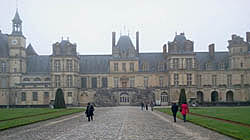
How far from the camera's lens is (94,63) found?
2456 inches

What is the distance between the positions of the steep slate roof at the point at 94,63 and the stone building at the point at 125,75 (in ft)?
0.59

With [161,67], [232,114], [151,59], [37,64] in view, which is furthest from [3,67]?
[232,114]

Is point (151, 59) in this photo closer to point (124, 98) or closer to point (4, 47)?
point (124, 98)

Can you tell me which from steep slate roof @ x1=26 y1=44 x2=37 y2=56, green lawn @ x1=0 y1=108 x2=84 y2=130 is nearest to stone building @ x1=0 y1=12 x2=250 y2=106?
steep slate roof @ x1=26 y1=44 x2=37 y2=56

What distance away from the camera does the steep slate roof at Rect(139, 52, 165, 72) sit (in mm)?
60406

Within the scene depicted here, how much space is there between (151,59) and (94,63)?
1038cm

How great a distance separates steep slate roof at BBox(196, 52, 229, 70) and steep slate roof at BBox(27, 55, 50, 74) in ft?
89.7

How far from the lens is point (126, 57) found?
5891 centimetres

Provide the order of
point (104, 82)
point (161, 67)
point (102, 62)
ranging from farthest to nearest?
point (102, 62) < point (104, 82) < point (161, 67)

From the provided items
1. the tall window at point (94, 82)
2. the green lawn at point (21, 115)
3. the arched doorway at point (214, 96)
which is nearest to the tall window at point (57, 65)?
the tall window at point (94, 82)

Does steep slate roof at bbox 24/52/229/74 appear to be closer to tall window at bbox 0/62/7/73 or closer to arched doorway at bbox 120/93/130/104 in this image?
tall window at bbox 0/62/7/73

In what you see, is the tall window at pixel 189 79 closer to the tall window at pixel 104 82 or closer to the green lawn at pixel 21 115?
the tall window at pixel 104 82

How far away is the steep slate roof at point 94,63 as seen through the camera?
201ft

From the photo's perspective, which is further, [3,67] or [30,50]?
[30,50]
